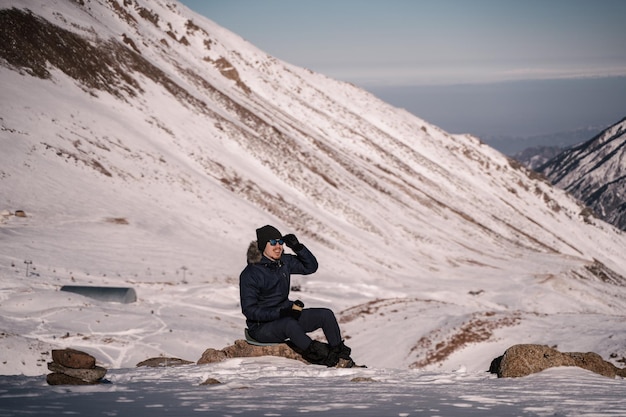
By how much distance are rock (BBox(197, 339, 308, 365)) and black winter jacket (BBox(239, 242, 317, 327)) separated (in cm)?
125

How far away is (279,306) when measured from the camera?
12.1 meters

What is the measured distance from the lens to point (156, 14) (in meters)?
108

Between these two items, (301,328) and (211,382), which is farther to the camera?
(301,328)

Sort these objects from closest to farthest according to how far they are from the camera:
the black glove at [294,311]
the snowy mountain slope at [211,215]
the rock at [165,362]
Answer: the black glove at [294,311]
the rock at [165,362]
the snowy mountain slope at [211,215]

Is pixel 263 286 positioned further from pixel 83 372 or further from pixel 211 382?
pixel 83 372

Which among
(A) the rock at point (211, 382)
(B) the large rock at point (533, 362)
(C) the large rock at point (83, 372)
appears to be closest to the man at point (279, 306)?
(A) the rock at point (211, 382)

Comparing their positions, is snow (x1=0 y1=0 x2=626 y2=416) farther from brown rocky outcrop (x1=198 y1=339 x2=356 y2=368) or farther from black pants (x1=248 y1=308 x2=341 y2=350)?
black pants (x1=248 y1=308 x2=341 y2=350)

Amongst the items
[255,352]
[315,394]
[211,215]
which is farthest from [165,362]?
[211,215]

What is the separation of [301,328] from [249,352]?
2102 mm

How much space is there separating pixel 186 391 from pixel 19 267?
24881 mm

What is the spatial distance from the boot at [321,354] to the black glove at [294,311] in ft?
2.37

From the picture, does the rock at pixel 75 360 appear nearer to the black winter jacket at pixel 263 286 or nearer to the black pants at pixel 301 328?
the black winter jacket at pixel 263 286

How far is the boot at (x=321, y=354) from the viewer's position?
39.3ft

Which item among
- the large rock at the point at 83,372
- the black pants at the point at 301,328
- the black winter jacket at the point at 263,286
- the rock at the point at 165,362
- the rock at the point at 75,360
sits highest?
the black winter jacket at the point at 263,286
